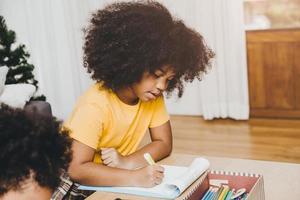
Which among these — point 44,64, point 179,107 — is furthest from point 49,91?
point 179,107

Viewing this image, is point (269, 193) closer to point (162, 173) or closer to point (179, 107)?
point (162, 173)

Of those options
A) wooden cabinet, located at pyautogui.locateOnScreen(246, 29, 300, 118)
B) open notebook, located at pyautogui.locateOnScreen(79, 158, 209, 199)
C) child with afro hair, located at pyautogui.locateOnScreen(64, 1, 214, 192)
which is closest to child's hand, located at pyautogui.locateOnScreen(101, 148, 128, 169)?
child with afro hair, located at pyautogui.locateOnScreen(64, 1, 214, 192)

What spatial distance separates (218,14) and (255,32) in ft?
1.06

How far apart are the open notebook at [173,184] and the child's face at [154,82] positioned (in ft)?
0.81

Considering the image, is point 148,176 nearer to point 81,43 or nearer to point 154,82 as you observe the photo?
point 154,82

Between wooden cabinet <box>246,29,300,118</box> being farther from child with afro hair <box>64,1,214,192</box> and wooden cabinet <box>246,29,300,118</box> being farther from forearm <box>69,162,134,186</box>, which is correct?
forearm <box>69,162,134,186</box>

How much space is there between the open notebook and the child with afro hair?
0.04 metres

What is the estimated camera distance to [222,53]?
3.63 m

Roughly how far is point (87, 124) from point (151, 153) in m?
0.24

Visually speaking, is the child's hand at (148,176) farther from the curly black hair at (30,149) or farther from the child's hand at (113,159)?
the curly black hair at (30,149)

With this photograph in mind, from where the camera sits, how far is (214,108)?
377 centimetres

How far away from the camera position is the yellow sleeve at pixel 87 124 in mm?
1347

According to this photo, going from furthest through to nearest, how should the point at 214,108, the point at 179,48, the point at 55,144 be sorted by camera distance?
the point at 214,108 < the point at 179,48 < the point at 55,144

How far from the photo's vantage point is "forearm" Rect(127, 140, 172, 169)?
141cm
